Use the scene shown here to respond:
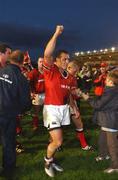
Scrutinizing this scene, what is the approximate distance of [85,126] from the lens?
1280 centimetres

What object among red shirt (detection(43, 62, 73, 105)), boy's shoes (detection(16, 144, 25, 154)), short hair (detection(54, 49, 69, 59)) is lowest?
boy's shoes (detection(16, 144, 25, 154))

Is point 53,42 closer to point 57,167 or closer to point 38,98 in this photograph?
point 57,167

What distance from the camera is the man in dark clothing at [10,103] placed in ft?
22.1

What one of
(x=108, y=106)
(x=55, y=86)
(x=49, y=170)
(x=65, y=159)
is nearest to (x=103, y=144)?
(x=65, y=159)

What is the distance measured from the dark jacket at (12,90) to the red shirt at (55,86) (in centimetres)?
85

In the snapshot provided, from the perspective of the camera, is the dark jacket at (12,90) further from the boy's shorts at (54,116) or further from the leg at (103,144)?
the leg at (103,144)

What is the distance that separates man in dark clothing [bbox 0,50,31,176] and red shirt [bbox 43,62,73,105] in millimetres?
808

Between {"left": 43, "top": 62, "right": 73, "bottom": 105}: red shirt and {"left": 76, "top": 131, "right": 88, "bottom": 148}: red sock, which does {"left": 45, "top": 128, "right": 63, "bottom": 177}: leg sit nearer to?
{"left": 43, "top": 62, "right": 73, "bottom": 105}: red shirt

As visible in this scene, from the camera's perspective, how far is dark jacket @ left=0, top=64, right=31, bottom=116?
6.71 metres

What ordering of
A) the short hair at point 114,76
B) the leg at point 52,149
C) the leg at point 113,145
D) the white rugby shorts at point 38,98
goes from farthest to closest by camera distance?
the white rugby shorts at point 38,98, the leg at point 113,145, the short hair at point 114,76, the leg at point 52,149

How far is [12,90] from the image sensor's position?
6.75m

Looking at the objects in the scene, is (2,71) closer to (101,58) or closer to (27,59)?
(27,59)

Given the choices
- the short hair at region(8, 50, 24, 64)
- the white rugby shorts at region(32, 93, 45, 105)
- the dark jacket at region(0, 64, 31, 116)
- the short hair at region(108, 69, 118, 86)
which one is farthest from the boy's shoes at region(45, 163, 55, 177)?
the white rugby shorts at region(32, 93, 45, 105)

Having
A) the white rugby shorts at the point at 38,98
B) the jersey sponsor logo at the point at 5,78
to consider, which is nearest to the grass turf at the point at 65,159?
the white rugby shorts at the point at 38,98
